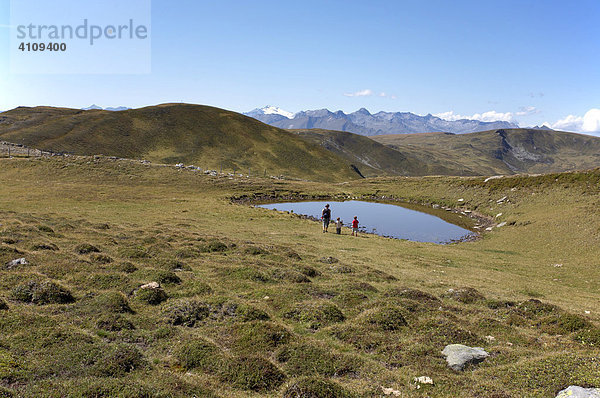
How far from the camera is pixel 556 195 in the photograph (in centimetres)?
5925

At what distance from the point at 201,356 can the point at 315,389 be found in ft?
13.8

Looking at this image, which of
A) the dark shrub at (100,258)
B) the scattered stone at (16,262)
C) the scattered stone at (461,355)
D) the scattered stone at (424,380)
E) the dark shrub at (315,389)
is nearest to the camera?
the dark shrub at (315,389)

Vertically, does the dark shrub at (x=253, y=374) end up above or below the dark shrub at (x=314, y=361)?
above

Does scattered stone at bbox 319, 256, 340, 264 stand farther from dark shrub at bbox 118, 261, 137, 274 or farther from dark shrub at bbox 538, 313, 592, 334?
dark shrub at bbox 538, 313, 592, 334

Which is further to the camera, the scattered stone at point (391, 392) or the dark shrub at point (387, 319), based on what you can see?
the dark shrub at point (387, 319)

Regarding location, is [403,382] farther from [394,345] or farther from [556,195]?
[556,195]

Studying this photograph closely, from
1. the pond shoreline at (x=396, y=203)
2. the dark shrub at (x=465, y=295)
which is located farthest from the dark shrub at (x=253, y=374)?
the pond shoreline at (x=396, y=203)

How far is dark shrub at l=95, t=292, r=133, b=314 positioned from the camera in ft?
48.2

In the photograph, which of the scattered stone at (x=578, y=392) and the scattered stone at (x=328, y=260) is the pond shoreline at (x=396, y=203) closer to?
the scattered stone at (x=328, y=260)

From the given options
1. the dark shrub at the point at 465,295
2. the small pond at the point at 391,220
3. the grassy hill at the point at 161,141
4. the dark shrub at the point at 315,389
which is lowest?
the small pond at the point at 391,220

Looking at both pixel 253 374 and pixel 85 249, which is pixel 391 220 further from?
pixel 253 374

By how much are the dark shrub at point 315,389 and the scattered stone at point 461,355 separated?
14.1ft

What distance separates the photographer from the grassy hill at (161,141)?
146 meters

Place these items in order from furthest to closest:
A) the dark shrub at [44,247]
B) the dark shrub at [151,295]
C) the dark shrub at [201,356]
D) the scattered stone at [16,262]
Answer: the dark shrub at [44,247] → the scattered stone at [16,262] → the dark shrub at [151,295] → the dark shrub at [201,356]
